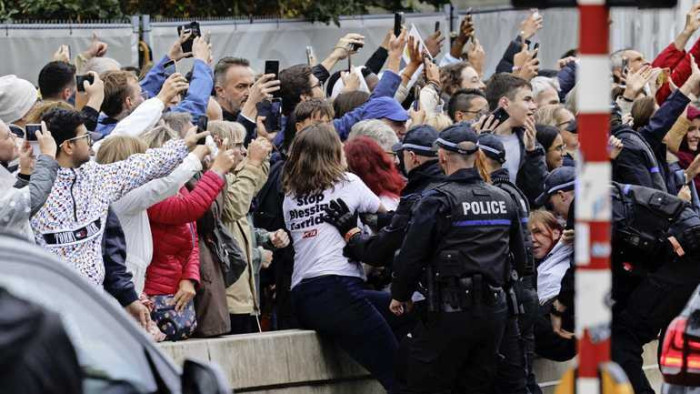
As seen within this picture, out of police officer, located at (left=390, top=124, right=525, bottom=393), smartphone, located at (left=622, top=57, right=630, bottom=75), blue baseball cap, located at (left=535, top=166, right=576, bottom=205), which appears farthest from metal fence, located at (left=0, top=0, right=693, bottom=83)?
police officer, located at (left=390, top=124, right=525, bottom=393)

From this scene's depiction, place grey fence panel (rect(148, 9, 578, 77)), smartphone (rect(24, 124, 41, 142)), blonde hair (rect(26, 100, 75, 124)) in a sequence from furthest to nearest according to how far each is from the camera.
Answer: grey fence panel (rect(148, 9, 578, 77)) → blonde hair (rect(26, 100, 75, 124)) → smartphone (rect(24, 124, 41, 142))

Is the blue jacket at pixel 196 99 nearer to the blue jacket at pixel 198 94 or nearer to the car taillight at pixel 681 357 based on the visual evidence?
the blue jacket at pixel 198 94

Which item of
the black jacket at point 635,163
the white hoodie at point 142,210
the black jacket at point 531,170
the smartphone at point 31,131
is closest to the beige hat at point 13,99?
the white hoodie at point 142,210

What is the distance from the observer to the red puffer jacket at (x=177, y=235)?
32.9ft

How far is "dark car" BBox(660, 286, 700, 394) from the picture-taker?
7512 mm

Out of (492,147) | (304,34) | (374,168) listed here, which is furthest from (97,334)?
(304,34)

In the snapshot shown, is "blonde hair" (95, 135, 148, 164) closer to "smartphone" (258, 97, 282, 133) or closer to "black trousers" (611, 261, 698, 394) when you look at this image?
"smartphone" (258, 97, 282, 133)

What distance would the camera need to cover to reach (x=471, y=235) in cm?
1016

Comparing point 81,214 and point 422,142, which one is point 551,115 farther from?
point 81,214

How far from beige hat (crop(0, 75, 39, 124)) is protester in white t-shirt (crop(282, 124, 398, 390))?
172 centimetres

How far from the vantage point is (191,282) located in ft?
33.8

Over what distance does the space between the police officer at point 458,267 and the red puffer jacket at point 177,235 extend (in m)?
1.23

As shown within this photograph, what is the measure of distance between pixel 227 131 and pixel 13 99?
1.42 meters

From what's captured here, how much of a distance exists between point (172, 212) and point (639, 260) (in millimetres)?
3050
